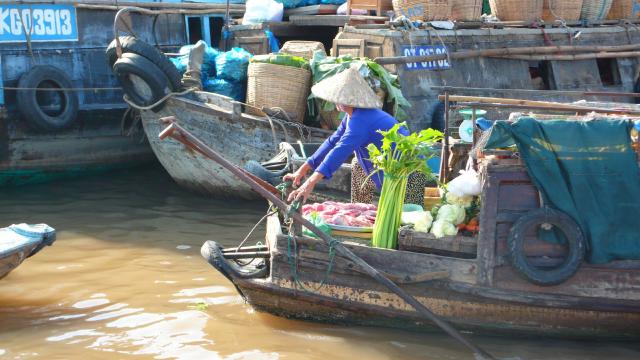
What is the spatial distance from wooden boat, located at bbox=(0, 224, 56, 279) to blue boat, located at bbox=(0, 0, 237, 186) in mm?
4286

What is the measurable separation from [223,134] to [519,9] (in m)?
4.26

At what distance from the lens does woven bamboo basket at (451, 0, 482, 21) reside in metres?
10.6

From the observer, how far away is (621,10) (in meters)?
12.1

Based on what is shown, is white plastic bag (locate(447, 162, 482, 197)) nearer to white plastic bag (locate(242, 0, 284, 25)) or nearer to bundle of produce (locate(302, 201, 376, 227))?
bundle of produce (locate(302, 201, 376, 227))

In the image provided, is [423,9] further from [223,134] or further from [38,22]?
[38,22]

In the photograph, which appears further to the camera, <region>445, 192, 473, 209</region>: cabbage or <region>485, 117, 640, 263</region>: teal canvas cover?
<region>445, 192, 473, 209</region>: cabbage

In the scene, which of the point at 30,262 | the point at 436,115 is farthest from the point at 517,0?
the point at 30,262

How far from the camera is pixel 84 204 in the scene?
10055 mm

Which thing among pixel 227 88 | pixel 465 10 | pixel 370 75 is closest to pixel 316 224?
pixel 370 75

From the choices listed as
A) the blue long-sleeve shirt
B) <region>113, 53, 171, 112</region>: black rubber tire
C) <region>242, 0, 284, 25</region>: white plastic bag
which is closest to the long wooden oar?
the blue long-sleeve shirt

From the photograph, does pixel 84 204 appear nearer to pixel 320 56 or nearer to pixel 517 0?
pixel 320 56

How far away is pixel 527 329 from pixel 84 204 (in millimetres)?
Result: 6123

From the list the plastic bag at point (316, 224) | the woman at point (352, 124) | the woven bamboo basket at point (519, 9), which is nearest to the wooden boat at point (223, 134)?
the woman at point (352, 124)

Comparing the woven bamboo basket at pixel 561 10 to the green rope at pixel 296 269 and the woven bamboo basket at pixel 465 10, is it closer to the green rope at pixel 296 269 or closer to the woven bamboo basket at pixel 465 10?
the woven bamboo basket at pixel 465 10
